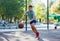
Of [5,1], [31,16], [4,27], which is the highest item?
[5,1]

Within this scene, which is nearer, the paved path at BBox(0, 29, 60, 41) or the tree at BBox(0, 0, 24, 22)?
the paved path at BBox(0, 29, 60, 41)

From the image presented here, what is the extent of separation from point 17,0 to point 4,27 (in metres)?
4.07

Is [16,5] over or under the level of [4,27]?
over

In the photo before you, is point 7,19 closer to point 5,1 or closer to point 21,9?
point 21,9

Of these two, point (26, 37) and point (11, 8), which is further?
point (11, 8)

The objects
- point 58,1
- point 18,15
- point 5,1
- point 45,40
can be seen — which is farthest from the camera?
point 58,1

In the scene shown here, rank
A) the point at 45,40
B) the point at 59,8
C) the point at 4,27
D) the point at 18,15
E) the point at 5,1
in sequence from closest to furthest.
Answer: the point at 45,40
the point at 4,27
the point at 5,1
the point at 18,15
the point at 59,8

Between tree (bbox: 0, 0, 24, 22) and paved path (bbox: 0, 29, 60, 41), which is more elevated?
tree (bbox: 0, 0, 24, 22)

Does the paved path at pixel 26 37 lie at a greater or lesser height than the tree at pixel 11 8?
lesser

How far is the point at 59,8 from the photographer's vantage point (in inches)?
1661

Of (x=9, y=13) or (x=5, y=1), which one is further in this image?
(x=9, y=13)

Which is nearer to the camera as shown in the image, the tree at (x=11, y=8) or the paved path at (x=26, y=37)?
the paved path at (x=26, y=37)

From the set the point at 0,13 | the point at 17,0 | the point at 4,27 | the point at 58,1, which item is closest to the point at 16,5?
the point at 17,0

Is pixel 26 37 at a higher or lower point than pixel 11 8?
lower
